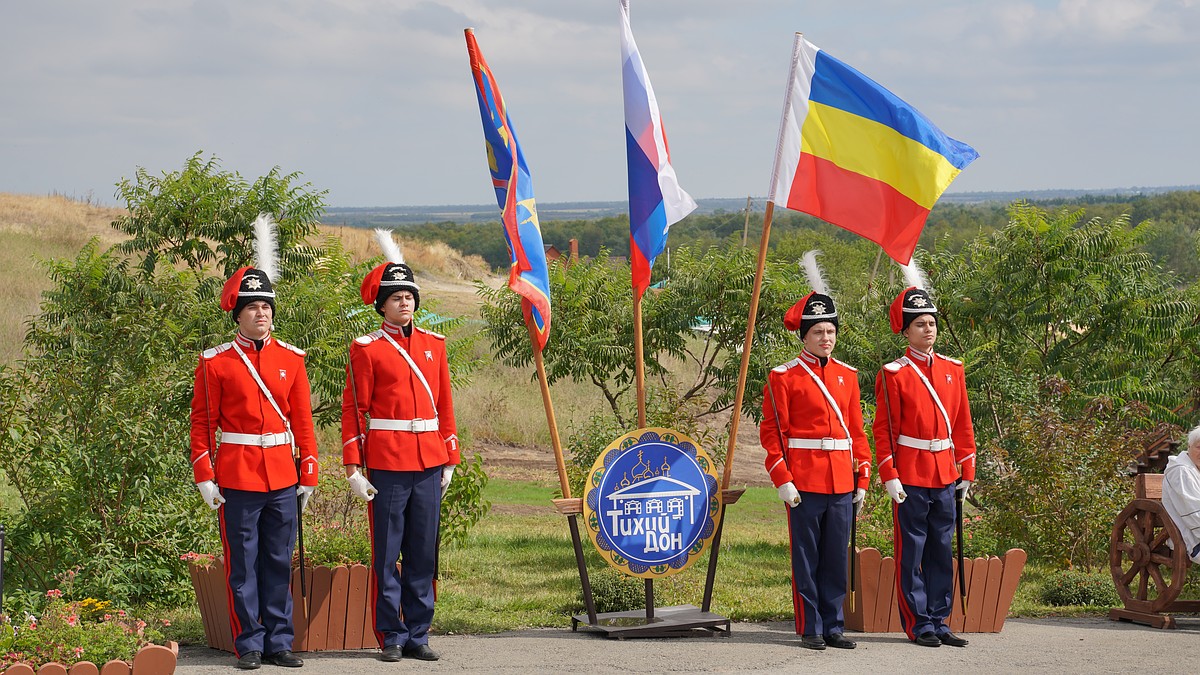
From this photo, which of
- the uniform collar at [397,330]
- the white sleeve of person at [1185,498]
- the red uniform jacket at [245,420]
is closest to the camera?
the red uniform jacket at [245,420]

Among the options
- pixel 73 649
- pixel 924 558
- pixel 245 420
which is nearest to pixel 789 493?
pixel 924 558

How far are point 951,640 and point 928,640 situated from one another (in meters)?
0.16

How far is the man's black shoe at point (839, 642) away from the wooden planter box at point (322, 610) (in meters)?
2.64

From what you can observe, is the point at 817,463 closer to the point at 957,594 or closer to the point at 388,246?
the point at 957,594

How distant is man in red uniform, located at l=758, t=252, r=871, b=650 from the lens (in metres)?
7.45

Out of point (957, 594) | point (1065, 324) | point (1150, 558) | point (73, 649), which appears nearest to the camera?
point (73, 649)

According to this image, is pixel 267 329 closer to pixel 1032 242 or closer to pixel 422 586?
pixel 422 586

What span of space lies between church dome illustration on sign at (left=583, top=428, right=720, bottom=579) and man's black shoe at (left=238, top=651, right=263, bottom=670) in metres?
2.06

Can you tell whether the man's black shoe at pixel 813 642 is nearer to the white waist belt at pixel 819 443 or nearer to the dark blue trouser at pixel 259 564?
the white waist belt at pixel 819 443

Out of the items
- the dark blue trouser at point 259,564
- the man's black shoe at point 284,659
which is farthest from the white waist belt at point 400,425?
the man's black shoe at point 284,659

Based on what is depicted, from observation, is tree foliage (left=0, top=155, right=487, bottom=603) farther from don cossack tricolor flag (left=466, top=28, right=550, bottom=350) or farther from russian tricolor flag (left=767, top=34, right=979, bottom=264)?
russian tricolor flag (left=767, top=34, right=979, bottom=264)

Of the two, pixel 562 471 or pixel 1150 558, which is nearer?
pixel 562 471

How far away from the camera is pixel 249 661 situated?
661 centimetres

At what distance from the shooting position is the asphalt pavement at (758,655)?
22.6 ft
